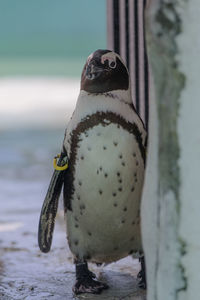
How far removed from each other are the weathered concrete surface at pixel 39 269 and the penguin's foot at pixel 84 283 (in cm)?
3

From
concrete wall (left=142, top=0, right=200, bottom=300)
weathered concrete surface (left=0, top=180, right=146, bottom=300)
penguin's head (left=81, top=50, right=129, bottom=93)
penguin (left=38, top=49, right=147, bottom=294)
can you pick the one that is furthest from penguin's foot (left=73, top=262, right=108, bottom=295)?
concrete wall (left=142, top=0, right=200, bottom=300)

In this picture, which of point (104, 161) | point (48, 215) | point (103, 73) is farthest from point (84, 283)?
point (103, 73)

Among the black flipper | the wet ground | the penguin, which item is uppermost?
the penguin

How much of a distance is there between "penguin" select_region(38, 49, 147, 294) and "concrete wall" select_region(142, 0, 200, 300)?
584 mm

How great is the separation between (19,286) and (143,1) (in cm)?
158

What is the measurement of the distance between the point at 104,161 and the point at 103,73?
0.33 meters

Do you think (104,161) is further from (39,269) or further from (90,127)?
(39,269)

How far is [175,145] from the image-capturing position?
1.53 meters

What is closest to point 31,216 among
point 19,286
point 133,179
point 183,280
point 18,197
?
point 18,197

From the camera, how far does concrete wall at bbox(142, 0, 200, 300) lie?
1478mm

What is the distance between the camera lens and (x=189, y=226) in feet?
5.05

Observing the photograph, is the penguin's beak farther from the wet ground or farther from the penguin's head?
the wet ground

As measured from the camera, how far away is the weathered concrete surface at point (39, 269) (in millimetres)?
2527

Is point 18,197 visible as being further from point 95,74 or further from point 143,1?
point 95,74
